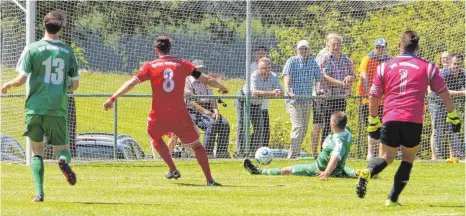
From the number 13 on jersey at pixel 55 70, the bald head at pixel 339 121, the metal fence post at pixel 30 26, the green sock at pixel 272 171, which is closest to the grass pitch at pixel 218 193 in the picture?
the green sock at pixel 272 171

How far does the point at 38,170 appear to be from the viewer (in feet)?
35.4

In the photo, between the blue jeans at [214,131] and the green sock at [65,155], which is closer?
the green sock at [65,155]

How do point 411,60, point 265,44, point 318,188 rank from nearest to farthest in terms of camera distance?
1. point 411,60
2. point 318,188
3. point 265,44

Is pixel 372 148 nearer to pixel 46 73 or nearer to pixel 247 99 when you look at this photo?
pixel 247 99

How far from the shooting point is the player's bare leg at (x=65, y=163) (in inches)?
417

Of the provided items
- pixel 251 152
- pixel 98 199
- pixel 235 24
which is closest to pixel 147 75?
pixel 98 199

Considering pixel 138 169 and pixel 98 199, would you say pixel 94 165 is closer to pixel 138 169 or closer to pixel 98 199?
pixel 138 169

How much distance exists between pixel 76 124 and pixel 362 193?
947cm

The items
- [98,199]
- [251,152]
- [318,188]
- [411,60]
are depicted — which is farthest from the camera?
[251,152]

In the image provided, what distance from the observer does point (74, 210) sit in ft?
32.3

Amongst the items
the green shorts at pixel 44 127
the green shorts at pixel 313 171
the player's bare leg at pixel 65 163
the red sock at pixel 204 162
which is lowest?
the green shorts at pixel 313 171

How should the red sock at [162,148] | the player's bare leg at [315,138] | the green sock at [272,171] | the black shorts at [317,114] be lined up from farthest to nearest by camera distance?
the black shorts at [317,114]
the player's bare leg at [315,138]
the green sock at [272,171]
the red sock at [162,148]

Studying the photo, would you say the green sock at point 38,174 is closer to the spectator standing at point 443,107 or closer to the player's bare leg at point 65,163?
the player's bare leg at point 65,163

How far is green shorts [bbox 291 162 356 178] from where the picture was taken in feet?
47.4
